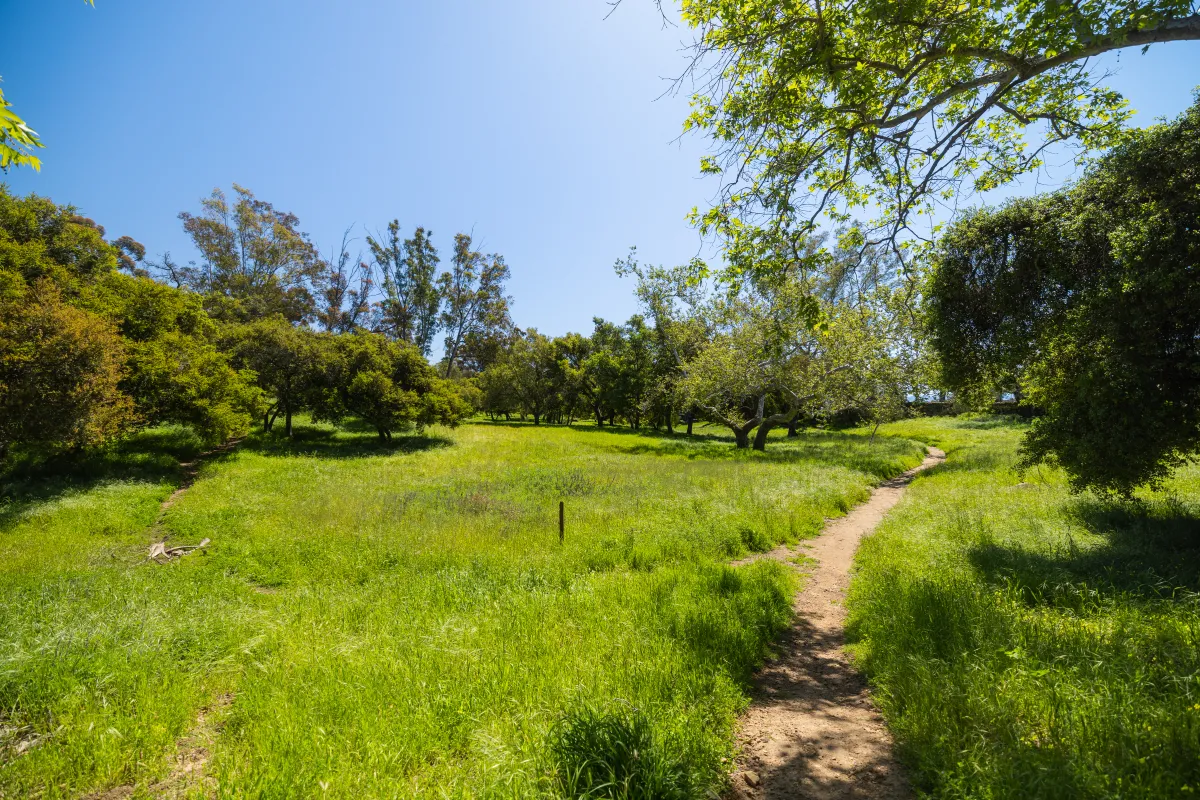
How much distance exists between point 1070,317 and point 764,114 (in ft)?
21.5

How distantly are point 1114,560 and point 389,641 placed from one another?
1078cm

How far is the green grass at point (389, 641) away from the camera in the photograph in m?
3.41

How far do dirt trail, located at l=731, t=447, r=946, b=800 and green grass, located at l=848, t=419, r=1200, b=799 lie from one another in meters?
0.27

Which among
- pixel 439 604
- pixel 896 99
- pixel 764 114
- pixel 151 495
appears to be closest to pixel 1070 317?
pixel 896 99

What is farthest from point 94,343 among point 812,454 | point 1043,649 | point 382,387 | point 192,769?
point 812,454

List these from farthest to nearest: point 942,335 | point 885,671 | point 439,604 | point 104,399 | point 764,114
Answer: point 104,399, point 942,335, point 764,114, point 439,604, point 885,671

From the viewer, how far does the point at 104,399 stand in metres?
14.8

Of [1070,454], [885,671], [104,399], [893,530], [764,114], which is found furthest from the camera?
[104,399]

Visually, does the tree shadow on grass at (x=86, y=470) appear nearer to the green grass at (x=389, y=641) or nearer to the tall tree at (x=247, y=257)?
the green grass at (x=389, y=641)

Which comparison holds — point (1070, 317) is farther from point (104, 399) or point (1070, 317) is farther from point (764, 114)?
A: point (104, 399)

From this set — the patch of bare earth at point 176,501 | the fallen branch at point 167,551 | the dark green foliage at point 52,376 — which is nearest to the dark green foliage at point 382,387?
the patch of bare earth at point 176,501

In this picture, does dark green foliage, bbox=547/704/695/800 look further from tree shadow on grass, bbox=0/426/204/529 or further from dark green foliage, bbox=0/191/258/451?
dark green foliage, bbox=0/191/258/451

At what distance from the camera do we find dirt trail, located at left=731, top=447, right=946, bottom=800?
356cm

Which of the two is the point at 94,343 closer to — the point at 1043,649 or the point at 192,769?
the point at 192,769
